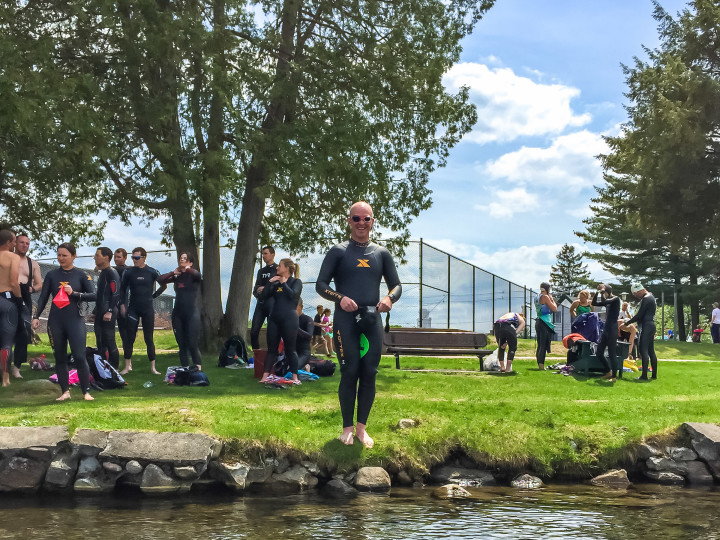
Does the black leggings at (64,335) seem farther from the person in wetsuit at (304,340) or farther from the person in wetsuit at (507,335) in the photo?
the person in wetsuit at (507,335)

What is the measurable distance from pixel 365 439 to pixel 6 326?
5.57 m

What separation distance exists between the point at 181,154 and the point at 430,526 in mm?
11641

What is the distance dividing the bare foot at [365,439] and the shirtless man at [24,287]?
636cm

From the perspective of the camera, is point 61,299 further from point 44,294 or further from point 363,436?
point 363,436

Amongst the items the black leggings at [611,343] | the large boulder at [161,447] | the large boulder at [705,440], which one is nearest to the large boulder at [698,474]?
the large boulder at [705,440]

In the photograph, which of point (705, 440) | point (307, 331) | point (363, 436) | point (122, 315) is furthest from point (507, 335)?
point (363, 436)

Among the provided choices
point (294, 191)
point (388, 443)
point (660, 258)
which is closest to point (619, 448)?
point (388, 443)

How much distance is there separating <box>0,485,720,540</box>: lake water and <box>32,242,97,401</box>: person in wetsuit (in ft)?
9.15

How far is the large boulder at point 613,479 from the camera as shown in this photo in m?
7.63

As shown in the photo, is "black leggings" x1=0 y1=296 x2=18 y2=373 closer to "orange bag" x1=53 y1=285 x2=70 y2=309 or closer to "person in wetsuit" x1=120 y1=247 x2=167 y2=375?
"orange bag" x1=53 y1=285 x2=70 y2=309

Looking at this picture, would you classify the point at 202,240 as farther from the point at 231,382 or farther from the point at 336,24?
the point at 231,382

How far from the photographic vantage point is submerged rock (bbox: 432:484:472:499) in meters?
6.84

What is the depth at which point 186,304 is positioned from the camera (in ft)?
40.6

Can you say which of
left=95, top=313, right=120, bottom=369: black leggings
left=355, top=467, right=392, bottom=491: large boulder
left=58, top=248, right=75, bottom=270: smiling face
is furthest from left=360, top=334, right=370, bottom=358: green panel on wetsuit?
left=95, top=313, right=120, bottom=369: black leggings
